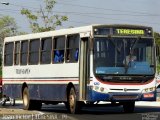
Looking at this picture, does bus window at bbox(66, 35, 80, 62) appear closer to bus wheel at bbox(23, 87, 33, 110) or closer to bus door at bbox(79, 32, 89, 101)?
bus door at bbox(79, 32, 89, 101)

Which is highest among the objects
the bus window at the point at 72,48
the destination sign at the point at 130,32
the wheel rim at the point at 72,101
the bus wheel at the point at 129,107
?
the destination sign at the point at 130,32

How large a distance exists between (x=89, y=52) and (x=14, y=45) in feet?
24.0

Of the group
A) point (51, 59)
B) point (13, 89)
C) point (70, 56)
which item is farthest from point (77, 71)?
point (13, 89)

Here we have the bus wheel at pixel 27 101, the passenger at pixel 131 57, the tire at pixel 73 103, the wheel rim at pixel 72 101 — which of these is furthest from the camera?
the bus wheel at pixel 27 101

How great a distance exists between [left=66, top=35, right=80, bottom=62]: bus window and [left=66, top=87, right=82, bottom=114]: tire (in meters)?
1.11

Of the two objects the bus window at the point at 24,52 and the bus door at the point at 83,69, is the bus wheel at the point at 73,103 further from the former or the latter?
the bus window at the point at 24,52

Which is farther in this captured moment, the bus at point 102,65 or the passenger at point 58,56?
the passenger at point 58,56

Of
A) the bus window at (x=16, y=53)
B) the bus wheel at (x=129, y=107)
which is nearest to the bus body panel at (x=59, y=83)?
the bus window at (x=16, y=53)

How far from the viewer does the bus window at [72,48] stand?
21.6 metres

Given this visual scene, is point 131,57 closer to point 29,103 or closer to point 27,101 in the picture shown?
point 29,103

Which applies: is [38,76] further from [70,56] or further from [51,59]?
[70,56]

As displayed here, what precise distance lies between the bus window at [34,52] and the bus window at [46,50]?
21.2 inches

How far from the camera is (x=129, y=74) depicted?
68.3 ft

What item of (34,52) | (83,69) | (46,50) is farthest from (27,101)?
(83,69)
